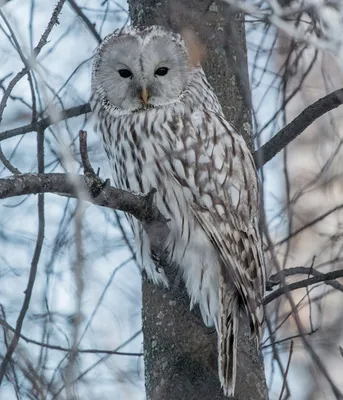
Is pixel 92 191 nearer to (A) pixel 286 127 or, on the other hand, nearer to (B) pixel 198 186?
(B) pixel 198 186

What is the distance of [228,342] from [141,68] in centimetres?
114

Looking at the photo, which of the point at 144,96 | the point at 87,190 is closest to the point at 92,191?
the point at 87,190

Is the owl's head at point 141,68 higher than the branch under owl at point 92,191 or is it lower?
higher

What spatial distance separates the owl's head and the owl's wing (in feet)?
0.84

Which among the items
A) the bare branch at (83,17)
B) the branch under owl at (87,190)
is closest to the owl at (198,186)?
the bare branch at (83,17)

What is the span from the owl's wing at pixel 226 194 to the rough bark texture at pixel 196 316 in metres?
0.10

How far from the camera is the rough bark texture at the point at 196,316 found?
2.91 metres

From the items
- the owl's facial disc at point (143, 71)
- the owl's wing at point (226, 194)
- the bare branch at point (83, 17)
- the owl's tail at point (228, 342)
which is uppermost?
the bare branch at point (83, 17)

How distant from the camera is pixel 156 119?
3.34m

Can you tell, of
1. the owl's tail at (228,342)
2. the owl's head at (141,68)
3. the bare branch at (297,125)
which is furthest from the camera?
the owl's head at (141,68)

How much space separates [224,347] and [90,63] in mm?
1352

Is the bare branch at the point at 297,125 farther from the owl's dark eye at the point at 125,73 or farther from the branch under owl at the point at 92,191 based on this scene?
the owl's dark eye at the point at 125,73

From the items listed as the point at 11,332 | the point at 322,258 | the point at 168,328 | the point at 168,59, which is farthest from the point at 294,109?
the point at 11,332

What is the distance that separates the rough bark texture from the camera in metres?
2.91
